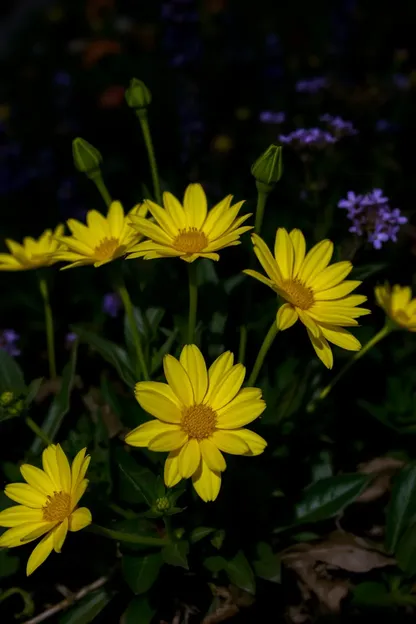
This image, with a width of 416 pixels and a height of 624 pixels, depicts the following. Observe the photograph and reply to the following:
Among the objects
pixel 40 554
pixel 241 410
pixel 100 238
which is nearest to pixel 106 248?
pixel 100 238

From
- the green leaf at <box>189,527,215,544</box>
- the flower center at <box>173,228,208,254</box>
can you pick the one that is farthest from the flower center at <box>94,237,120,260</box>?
the green leaf at <box>189,527,215,544</box>

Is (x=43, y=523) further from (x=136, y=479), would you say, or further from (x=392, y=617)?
→ (x=392, y=617)

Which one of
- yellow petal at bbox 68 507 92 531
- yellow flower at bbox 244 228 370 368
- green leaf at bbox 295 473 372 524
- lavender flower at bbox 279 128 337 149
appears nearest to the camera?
yellow petal at bbox 68 507 92 531

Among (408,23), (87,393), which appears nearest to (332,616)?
(87,393)

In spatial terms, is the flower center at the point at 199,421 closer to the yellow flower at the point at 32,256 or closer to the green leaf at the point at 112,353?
the green leaf at the point at 112,353

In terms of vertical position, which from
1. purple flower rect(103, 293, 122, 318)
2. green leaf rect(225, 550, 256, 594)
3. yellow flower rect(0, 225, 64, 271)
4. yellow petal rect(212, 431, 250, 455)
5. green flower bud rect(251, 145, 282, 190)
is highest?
green flower bud rect(251, 145, 282, 190)

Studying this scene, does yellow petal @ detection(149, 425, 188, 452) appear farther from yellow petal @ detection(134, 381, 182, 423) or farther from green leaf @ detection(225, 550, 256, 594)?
green leaf @ detection(225, 550, 256, 594)
